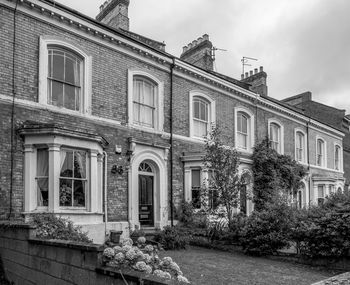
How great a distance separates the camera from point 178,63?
1580 centimetres

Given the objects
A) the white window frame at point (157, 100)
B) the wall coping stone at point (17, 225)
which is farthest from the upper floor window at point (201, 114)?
the wall coping stone at point (17, 225)

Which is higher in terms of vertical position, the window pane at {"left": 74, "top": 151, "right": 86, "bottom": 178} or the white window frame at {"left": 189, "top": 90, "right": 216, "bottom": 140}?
the white window frame at {"left": 189, "top": 90, "right": 216, "bottom": 140}

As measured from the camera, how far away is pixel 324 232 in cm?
973

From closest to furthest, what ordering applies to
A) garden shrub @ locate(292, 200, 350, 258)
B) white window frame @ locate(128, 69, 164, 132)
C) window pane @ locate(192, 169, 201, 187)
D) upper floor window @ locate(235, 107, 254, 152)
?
1. garden shrub @ locate(292, 200, 350, 258)
2. white window frame @ locate(128, 69, 164, 132)
3. window pane @ locate(192, 169, 201, 187)
4. upper floor window @ locate(235, 107, 254, 152)

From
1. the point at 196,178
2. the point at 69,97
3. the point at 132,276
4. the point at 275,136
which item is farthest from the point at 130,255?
the point at 275,136

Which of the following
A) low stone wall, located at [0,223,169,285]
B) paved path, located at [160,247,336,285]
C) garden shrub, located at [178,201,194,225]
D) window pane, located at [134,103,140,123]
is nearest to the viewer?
low stone wall, located at [0,223,169,285]

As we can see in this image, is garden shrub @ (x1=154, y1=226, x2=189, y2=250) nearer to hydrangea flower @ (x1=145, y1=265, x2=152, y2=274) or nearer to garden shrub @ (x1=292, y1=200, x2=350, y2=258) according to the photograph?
garden shrub @ (x1=292, y1=200, x2=350, y2=258)

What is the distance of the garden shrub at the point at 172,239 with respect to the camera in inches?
477

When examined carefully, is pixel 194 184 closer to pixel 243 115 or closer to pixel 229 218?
pixel 229 218

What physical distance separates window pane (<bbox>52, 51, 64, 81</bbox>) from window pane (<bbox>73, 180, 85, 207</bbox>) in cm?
345

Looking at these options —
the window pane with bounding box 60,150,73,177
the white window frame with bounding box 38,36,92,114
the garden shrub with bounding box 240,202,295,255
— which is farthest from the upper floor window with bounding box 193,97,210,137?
the window pane with bounding box 60,150,73,177

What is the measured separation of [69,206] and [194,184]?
6.40 metres

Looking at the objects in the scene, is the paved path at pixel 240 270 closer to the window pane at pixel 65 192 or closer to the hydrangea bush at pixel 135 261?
the hydrangea bush at pixel 135 261

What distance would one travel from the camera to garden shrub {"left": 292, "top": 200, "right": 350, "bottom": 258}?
30.9ft
